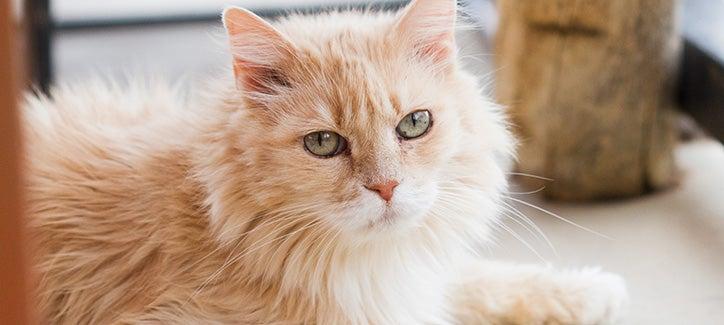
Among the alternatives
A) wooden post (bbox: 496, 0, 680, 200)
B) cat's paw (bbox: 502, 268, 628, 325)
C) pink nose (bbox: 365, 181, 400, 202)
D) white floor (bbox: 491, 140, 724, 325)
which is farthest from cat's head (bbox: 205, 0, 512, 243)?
wooden post (bbox: 496, 0, 680, 200)

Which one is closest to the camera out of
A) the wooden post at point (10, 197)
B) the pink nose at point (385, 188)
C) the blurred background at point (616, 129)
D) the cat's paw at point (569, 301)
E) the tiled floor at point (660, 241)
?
the wooden post at point (10, 197)

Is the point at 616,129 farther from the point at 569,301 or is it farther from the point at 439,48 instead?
the point at 439,48

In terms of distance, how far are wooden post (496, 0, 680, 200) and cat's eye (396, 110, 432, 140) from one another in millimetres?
902

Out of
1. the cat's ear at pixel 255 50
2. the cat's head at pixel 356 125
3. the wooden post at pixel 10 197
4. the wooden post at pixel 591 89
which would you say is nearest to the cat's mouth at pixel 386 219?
the cat's head at pixel 356 125

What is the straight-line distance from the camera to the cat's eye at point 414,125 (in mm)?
1456

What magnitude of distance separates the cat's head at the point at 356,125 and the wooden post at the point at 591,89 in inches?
31.3

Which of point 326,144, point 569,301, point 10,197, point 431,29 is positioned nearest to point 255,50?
point 326,144

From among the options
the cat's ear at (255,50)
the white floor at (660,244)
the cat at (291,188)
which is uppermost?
the cat's ear at (255,50)

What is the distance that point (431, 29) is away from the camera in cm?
153

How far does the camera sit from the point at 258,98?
A: 1.48 meters

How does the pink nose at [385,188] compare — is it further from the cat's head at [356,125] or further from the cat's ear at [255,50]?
the cat's ear at [255,50]

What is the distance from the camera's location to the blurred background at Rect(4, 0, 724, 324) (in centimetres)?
222

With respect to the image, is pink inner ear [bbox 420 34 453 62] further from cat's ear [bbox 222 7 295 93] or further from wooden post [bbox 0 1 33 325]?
wooden post [bbox 0 1 33 325]

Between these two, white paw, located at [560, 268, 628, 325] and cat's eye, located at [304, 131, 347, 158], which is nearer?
cat's eye, located at [304, 131, 347, 158]
